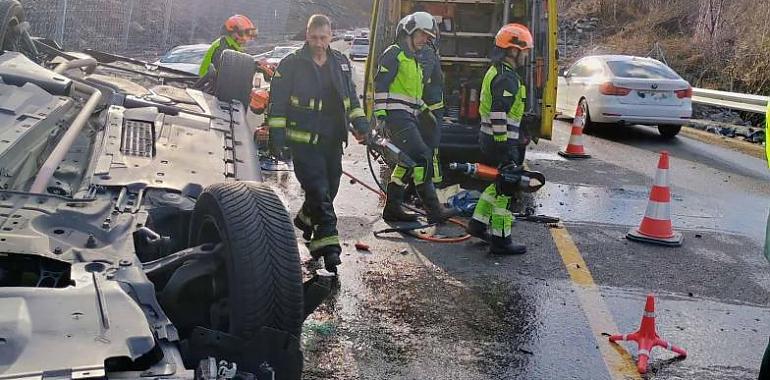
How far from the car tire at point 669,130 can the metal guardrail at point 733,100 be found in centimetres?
139

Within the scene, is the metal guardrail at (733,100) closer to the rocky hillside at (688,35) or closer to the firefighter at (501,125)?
the rocky hillside at (688,35)

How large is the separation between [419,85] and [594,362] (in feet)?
10.9

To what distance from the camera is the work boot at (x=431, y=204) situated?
281 inches

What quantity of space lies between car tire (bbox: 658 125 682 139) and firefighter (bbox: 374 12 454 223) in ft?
27.3

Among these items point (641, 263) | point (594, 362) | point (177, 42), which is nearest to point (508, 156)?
point (641, 263)

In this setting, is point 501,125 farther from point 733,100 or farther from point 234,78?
point 733,100

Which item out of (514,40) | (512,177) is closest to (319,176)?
(512,177)

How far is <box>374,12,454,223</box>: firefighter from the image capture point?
6.97m

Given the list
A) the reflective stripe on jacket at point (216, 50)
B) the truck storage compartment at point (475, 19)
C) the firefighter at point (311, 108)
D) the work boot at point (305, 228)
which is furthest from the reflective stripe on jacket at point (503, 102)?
the truck storage compartment at point (475, 19)

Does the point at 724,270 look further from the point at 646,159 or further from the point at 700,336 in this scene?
the point at 646,159

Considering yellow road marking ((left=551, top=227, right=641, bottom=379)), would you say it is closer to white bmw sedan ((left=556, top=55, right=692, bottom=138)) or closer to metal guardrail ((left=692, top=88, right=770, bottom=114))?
white bmw sedan ((left=556, top=55, right=692, bottom=138))

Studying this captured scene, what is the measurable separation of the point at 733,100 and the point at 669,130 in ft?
6.11

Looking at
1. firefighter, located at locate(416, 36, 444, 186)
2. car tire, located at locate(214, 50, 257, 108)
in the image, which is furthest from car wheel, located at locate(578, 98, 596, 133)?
car tire, located at locate(214, 50, 257, 108)

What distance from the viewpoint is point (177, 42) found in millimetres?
22734
